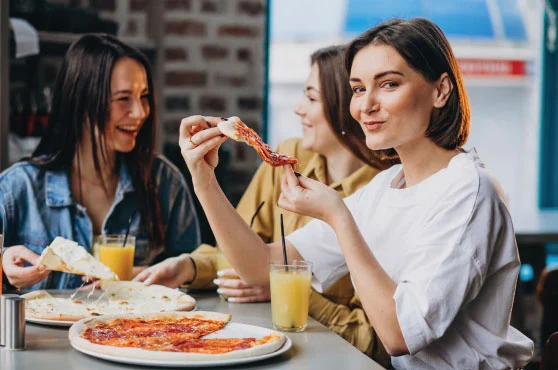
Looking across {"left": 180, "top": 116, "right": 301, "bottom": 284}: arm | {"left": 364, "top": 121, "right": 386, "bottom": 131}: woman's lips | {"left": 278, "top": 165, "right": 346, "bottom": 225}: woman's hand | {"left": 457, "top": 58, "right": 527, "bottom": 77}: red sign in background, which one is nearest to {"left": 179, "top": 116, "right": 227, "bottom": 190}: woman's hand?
{"left": 180, "top": 116, "right": 301, "bottom": 284}: arm

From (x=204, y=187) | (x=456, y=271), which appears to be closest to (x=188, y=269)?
(x=204, y=187)

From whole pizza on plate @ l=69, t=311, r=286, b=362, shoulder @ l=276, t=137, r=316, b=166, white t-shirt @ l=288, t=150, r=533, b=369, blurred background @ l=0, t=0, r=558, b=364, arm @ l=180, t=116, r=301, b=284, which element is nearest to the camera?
whole pizza on plate @ l=69, t=311, r=286, b=362

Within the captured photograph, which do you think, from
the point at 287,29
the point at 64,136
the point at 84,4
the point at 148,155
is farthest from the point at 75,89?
the point at 287,29

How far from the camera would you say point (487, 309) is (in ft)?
5.43

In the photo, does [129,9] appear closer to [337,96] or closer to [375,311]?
[337,96]

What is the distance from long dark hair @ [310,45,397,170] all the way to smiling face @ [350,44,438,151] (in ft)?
2.10

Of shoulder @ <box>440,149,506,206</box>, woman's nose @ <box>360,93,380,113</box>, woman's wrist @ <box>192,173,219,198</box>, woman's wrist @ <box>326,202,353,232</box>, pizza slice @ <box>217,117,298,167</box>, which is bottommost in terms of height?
woman's wrist @ <box>326,202,353,232</box>

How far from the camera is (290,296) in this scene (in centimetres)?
168

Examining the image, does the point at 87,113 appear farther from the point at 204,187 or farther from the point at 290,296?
the point at 290,296

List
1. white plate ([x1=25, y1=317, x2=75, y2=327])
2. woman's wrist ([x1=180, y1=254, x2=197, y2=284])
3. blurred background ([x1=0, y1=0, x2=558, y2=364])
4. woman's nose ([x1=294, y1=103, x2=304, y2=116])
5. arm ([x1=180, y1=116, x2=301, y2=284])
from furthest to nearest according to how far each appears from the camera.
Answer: blurred background ([x1=0, y1=0, x2=558, y2=364]) < woman's nose ([x1=294, y1=103, x2=304, y2=116]) < woman's wrist ([x1=180, y1=254, x2=197, y2=284]) < arm ([x1=180, y1=116, x2=301, y2=284]) < white plate ([x1=25, y1=317, x2=75, y2=327])

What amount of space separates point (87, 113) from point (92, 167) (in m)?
0.18

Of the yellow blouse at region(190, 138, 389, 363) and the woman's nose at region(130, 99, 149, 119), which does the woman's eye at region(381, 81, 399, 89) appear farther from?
the woman's nose at region(130, 99, 149, 119)

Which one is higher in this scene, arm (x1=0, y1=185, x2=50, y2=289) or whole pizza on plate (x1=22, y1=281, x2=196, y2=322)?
arm (x1=0, y1=185, x2=50, y2=289)

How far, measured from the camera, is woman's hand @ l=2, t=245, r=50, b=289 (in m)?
1.91
